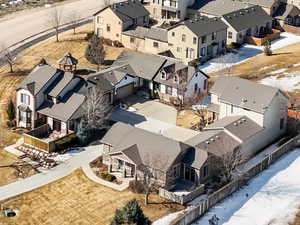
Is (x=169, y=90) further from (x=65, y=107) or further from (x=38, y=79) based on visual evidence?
(x=38, y=79)

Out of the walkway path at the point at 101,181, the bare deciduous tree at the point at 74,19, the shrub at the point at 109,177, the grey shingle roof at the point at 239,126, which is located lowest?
the walkway path at the point at 101,181

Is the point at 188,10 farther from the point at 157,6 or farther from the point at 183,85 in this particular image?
the point at 183,85

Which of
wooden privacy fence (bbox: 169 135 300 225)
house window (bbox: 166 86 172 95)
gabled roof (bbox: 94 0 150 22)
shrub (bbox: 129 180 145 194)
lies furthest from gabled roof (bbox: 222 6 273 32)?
shrub (bbox: 129 180 145 194)

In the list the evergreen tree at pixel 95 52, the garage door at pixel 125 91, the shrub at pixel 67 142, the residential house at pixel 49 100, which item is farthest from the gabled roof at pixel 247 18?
the shrub at pixel 67 142

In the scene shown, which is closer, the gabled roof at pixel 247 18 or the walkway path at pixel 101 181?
the walkway path at pixel 101 181

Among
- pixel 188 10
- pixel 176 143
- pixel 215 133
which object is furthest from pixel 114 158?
pixel 188 10

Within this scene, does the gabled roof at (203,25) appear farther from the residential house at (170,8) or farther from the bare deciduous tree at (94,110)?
the bare deciduous tree at (94,110)
